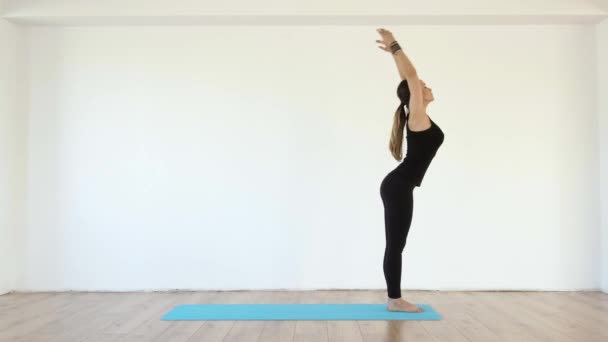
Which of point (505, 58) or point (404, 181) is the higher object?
point (505, 58)

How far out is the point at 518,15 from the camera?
3.64 m

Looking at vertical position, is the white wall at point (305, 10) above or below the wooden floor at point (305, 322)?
above

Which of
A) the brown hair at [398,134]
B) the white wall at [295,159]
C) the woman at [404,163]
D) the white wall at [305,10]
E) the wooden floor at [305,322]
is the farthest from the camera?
the white wall at [295,159]

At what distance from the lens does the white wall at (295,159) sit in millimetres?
3721

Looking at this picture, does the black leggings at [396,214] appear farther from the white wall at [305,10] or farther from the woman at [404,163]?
the white wall at [305,10]

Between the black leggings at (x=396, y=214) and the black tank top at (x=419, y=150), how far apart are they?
A: 5 centimetres

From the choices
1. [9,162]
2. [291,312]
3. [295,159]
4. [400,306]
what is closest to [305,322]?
[291,312]

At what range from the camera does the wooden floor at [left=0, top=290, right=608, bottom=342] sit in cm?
224

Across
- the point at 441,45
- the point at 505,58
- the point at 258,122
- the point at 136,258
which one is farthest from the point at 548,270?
the point at 136,258

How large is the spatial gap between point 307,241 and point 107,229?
1596mm

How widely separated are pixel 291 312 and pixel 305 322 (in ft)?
0.87

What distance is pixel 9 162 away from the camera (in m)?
3.72

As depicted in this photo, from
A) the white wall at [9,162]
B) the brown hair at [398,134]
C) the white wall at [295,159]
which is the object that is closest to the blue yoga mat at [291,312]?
the white wall at [295,159]

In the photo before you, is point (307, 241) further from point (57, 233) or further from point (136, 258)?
point (57, 233)
